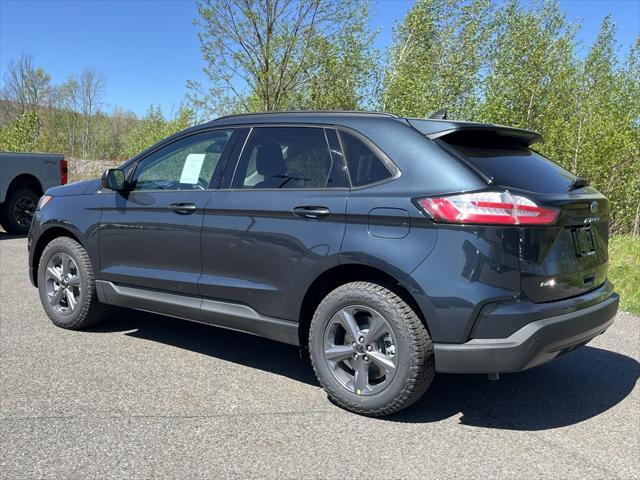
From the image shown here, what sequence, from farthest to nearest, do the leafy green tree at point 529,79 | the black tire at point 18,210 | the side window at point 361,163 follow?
the leafy green tree at point 529,79, the black tire at point 18,210, the side window at point 361,163

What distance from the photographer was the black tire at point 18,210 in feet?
37.9

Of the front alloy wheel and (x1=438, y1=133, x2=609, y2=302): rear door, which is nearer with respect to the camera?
(x1=438, y1=133, x2=609, y2=302): rear door

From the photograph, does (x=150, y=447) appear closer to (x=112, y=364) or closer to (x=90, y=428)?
(x=90, y=428)

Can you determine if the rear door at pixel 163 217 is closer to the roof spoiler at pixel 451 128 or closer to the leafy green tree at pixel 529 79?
the roof spoiler at pixel 451 128

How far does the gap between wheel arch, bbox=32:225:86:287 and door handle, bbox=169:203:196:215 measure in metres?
1.30

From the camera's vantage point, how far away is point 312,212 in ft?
11.9

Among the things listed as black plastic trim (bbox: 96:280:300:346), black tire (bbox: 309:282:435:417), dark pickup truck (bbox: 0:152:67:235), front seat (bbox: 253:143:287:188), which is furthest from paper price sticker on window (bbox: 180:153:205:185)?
Answer: dark pickup truck (bbox: 0:152:67:235)

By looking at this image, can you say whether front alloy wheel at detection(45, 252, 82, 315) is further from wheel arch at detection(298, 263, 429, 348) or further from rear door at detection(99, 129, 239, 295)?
wheel arch at detection(298, 263, 429, 348)

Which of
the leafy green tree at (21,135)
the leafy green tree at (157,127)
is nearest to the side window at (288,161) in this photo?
the leafy green tree at (157,127)

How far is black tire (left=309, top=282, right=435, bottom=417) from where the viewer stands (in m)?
3.26

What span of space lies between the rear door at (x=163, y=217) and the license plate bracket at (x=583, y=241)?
92.6 inches

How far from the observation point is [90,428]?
3217mm

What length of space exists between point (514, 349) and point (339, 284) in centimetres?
111

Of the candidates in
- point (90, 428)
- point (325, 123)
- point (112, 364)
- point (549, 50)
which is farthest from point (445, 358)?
point (549, 50)
